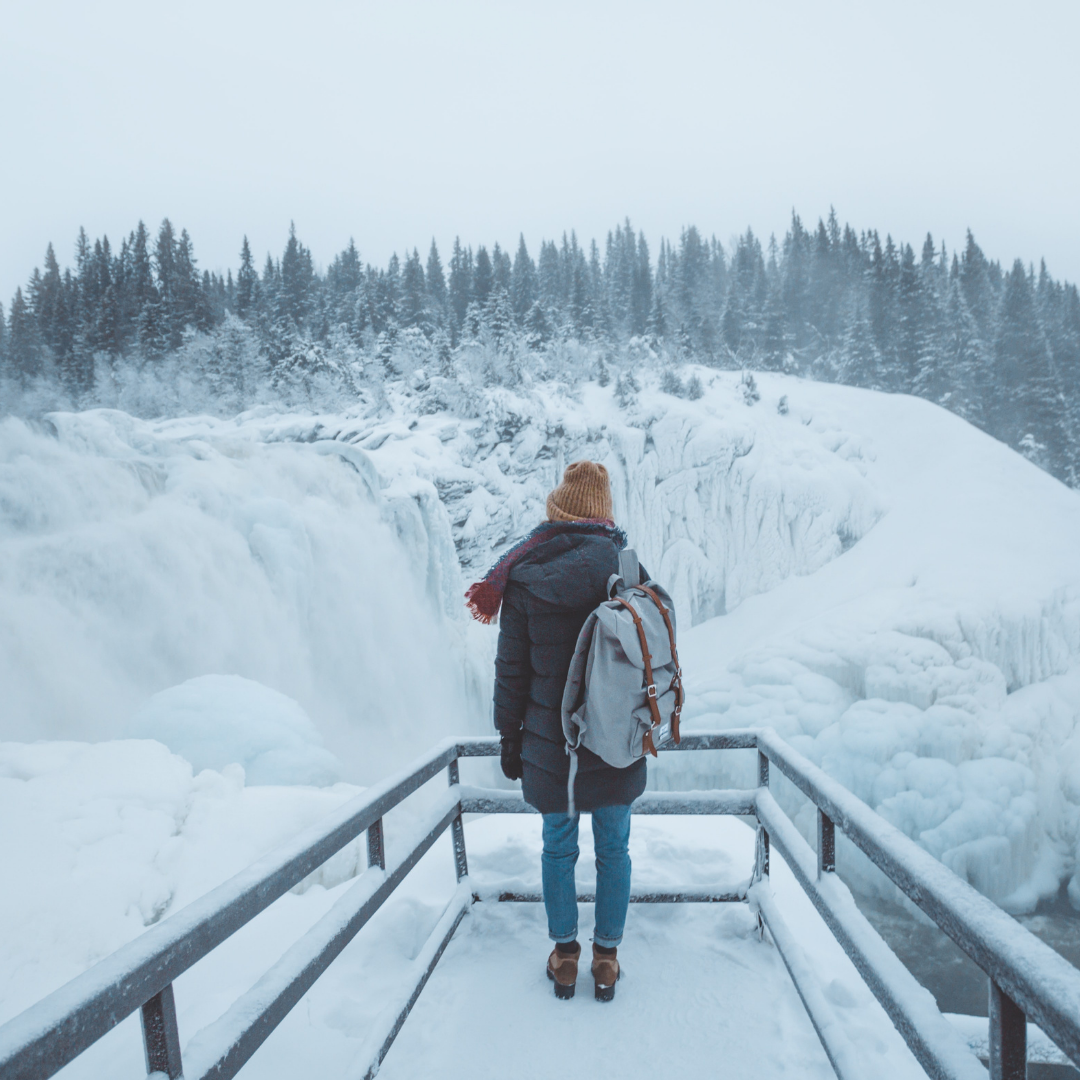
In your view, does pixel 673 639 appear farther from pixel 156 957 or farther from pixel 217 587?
pixel 217 587

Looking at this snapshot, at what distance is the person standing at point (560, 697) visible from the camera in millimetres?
1761

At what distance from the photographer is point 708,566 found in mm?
14039

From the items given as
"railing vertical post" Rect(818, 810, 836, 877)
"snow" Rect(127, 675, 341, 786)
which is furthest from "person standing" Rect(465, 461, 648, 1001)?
"snow" Rect(127, 675, 341, 786)

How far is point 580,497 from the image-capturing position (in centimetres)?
188

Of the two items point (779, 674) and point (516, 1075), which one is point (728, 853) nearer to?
point (516, 1075)

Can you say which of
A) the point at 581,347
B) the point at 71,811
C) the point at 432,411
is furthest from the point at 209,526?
the point at 581,347

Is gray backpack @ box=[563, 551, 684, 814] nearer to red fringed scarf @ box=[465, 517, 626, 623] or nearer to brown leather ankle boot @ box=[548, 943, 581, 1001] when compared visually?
red fringed scarf @ box=[465, 517, 626, 623]

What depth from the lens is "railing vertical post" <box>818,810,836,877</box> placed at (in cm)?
157

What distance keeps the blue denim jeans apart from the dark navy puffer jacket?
0.34 feet

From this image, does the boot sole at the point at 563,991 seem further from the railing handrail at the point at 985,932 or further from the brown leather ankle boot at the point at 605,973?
the railing handrail at the point at 985,932

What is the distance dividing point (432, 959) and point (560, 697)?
0.91 metres

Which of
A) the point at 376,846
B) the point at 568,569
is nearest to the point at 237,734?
the point at 376,846

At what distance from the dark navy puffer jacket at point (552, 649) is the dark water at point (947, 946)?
6531 millimetres

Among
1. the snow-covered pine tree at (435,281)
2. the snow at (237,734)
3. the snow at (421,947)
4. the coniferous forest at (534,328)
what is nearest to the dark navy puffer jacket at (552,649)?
the snow at (421,947)
